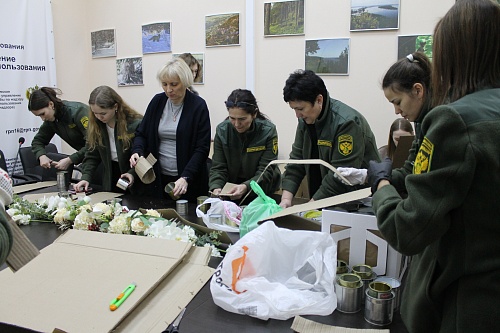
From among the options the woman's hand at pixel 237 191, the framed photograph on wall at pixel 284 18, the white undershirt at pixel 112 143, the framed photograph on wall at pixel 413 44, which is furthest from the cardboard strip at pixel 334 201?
the framed photograph on wall at pixel 284 18

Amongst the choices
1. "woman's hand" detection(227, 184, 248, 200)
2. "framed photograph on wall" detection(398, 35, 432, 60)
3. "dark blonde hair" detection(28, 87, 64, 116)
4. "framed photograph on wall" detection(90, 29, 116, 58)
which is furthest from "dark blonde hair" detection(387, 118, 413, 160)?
"framed photograph on wall" detection(90, 29, 116, 58)

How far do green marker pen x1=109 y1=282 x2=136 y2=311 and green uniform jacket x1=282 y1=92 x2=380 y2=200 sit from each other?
3.40ft

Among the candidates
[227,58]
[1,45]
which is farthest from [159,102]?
[1,45]

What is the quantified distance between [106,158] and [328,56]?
1856 mm

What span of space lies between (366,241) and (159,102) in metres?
1.66

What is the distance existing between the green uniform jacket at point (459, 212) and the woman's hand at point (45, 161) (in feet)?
8.96

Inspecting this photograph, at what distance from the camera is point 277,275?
45.2 inches

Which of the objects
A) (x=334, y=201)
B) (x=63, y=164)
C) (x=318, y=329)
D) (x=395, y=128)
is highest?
(x=395, y=128)

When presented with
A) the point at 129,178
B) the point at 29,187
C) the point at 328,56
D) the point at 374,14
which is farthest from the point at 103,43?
the point at 374,14

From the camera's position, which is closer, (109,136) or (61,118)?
(109,136)

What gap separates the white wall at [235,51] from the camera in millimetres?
3068

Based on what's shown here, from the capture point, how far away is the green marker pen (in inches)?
37.8

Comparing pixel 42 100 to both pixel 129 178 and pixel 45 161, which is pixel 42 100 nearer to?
pixel 45 161

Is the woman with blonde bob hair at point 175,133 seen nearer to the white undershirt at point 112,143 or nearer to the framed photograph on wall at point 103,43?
the white undershirt at point 112,143
